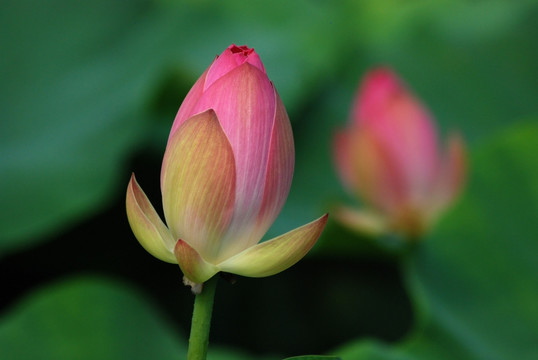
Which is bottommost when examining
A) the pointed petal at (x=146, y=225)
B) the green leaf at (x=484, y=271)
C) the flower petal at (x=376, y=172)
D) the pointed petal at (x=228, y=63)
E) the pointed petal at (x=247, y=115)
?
the green leaf at (x=484, y=271)

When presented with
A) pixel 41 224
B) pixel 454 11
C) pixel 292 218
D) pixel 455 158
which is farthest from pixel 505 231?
pixel 454 11

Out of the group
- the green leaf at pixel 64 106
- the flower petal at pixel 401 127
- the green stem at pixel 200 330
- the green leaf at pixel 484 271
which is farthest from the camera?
the green leaf at pixel 64 106

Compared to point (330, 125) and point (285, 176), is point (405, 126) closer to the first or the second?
point (330, 125)

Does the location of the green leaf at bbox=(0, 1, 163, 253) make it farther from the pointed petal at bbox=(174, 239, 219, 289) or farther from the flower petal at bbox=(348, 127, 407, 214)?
the pointed petal at bbox=(174, 239, 219, 289)

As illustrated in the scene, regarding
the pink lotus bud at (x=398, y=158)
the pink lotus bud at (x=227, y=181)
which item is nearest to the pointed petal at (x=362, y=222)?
the pink lotus bud at (x=398, y=158)

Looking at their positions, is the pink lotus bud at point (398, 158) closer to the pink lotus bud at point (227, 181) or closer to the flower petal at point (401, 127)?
the flower petal at point (401, 127)

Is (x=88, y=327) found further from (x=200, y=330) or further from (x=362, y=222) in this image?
(x=200, y=330)

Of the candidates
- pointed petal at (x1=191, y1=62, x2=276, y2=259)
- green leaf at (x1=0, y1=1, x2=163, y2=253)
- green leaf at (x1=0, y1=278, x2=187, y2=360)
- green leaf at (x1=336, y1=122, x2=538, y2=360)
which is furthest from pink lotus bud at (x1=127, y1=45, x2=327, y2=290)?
green leaf at (x1=0, y1=1, x2=163, y2=253)
